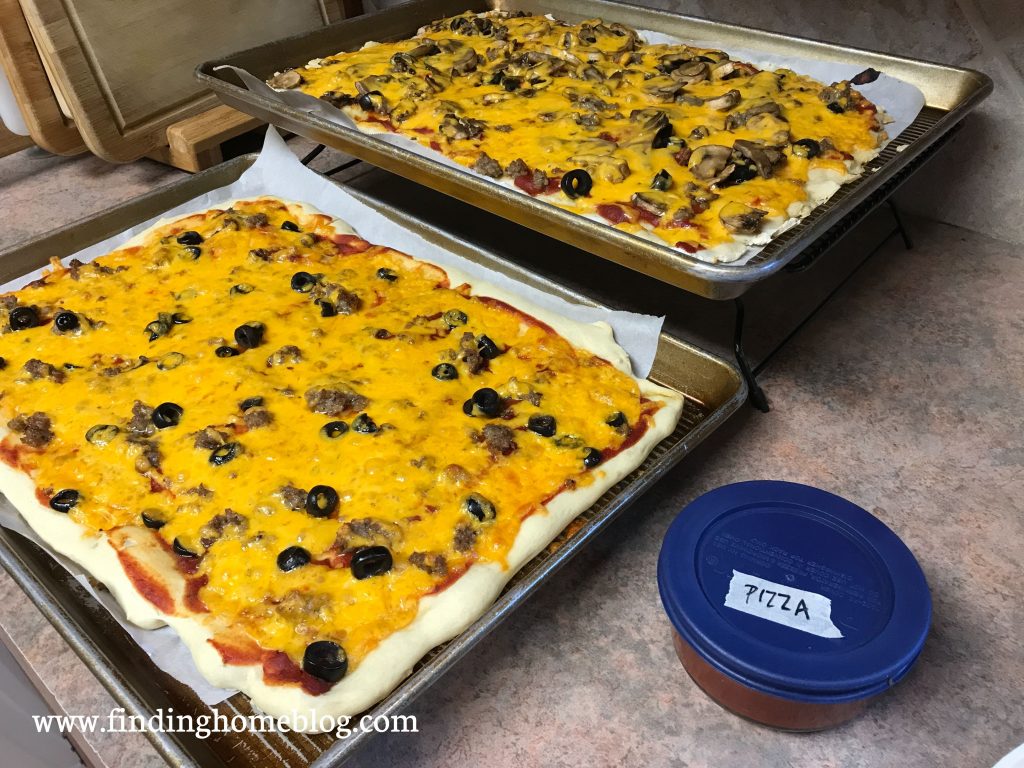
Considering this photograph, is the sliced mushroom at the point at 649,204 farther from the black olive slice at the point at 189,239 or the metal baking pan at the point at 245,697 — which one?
the black olive slice at the point at 189,239

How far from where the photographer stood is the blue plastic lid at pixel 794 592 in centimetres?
109

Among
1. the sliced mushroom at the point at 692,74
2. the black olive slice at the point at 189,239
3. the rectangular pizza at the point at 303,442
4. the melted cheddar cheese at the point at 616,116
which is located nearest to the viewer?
the rectangular pizza at the point at 303,442

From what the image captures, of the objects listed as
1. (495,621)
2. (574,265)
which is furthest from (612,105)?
(495,621)

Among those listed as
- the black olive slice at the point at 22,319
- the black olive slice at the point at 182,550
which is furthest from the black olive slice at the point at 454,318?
the black olive slice at the point at 22,319

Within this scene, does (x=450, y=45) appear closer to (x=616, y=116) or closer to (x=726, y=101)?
(x=616, y=116)

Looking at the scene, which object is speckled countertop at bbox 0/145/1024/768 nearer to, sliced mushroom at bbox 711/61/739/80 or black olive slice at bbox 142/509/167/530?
black olive slice at bbox 142/509/167/530

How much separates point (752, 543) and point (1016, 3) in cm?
190

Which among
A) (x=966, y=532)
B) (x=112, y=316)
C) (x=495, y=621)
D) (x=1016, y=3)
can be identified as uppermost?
(x=1016, y=3)

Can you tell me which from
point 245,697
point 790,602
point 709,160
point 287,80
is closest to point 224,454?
point 245,697

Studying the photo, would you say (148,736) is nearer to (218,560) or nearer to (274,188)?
(218,560)

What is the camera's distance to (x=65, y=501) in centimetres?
147

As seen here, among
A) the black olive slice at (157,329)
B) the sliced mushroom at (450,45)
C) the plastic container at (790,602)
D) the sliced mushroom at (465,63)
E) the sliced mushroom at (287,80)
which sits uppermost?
the sliced mushroom at (287,80)

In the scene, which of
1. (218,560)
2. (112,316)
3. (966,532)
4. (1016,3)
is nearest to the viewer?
(218,560)

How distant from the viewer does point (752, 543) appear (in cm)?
125
